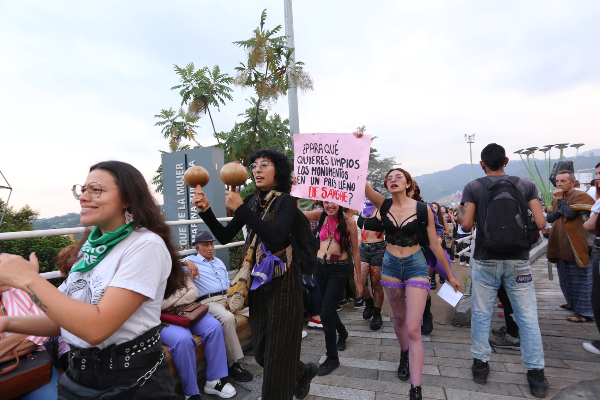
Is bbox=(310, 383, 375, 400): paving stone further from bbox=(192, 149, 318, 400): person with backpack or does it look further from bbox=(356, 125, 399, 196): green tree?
bbox=(356, 125, 399, 196): green tree

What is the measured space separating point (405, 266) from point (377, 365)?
4.38ft

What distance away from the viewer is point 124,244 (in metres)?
1.47

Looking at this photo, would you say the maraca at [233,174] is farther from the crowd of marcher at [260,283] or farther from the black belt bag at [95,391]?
the black belt bag at [95,391]

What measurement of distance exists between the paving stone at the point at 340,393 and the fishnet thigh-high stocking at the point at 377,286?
1933 millimetres

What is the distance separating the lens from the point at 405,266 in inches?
125

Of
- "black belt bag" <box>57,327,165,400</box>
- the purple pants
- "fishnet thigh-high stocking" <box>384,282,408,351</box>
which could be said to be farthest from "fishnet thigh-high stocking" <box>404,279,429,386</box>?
"black belt bag" <box>57,327,165,400</box>

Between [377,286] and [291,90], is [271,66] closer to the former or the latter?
[291,90]

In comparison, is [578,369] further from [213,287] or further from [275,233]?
[213,287]

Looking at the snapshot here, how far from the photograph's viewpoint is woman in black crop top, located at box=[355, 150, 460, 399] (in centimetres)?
298

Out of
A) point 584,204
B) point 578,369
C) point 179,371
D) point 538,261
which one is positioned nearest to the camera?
point 179,371

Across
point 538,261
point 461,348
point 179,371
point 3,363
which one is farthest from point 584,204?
point 538,261

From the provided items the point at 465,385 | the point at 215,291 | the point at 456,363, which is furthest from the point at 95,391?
A: the point at 456,363

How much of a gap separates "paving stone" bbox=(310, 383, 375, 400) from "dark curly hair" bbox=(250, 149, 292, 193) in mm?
2028

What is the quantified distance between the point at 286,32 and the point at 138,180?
7465 mm
